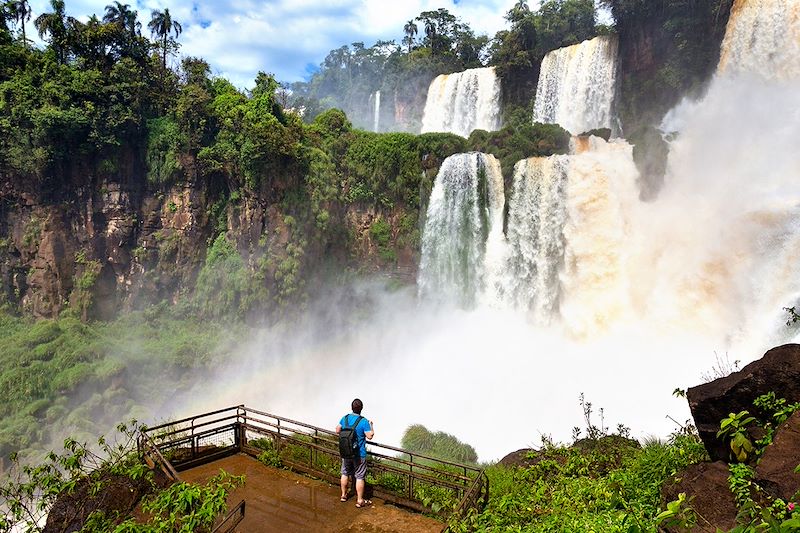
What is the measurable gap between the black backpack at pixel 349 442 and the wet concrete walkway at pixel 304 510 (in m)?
0.77

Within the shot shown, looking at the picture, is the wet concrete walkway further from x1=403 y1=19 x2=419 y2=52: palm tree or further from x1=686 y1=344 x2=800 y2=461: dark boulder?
x1=403 y1=19 x2=419 y2=52: palm tree

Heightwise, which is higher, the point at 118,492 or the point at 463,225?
the point at 463,225

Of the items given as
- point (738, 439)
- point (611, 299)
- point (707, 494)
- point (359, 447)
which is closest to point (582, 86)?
point (611, 299)

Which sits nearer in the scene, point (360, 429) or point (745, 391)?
point (745, 391)

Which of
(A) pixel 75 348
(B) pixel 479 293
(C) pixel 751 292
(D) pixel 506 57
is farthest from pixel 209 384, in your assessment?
(D) pixel 506 57

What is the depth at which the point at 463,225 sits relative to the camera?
71.6 ft

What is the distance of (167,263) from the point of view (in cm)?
2555

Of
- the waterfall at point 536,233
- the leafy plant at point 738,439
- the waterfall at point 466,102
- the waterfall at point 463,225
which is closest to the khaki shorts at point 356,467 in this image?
the leafy plant at point 738,439

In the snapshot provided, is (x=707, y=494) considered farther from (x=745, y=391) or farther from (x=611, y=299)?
(x=611, y=299)

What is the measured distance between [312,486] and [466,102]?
2759cm

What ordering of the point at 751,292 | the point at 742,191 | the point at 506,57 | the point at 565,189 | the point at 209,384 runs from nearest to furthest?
the point at 751,292
the point at 742,191
the point at 565,189
the point at 209,384
the point at 506,57

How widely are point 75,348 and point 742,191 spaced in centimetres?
2646

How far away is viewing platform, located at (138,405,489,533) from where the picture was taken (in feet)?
20.0

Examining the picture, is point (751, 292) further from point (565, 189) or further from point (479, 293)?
point (479, 293)
